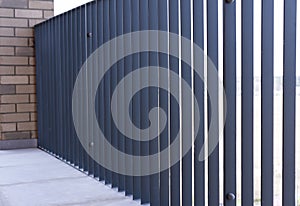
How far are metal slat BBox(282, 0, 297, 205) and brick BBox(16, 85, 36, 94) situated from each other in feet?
10.4

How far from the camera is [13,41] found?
4195 millimetres

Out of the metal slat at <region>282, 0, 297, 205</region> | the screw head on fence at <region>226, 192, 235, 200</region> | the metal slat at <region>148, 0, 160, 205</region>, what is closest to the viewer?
the metal slat at <region>282, 0, 297, 205</region>

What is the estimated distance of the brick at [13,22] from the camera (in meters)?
4.14

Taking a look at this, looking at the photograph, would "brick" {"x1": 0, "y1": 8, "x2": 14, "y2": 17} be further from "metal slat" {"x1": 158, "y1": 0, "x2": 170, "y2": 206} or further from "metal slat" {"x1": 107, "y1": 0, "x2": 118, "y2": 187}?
"metal slat" {"x1": 158, "y1": 0, "x2": 170, "y2": 206}

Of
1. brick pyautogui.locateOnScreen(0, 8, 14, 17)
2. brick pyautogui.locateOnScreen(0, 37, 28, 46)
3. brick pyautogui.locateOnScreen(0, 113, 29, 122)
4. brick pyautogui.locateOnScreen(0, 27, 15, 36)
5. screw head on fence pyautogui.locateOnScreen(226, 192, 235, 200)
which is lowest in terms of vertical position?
screw head on fence pyautogui.locateOnScreen(226, 192, 235, 200)

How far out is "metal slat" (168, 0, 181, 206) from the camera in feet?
6.89

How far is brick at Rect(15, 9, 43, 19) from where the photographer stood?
13.9 feet

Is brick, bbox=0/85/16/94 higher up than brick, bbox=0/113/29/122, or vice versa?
brick, bbox=0/85/16/94

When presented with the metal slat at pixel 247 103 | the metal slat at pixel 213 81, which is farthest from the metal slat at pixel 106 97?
the metal slat at pixel 247 103

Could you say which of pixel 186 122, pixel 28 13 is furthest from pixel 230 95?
pixel 28 13

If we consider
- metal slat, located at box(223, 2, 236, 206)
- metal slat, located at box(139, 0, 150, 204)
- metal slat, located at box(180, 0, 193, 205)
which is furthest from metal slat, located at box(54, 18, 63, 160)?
metal slat, located at box(223, 2, 236, 206)

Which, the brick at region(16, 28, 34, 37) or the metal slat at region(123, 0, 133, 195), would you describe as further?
the brick at region(16, 28, 34, 37)

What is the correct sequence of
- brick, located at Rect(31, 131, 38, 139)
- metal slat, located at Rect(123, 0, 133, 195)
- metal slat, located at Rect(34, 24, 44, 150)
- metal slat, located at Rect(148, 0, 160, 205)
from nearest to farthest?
metal slat, located at Rect(148, 0, 160, 205) < metal slat, located at Rect(123, 0, 133, 195) < metal slat, located at Rect(34, 24, 44, 150) < brick, located at Rect(31, 131, 38, 139)

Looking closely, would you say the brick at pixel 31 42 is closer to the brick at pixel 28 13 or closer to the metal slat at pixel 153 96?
the brick at pixel 28 13
